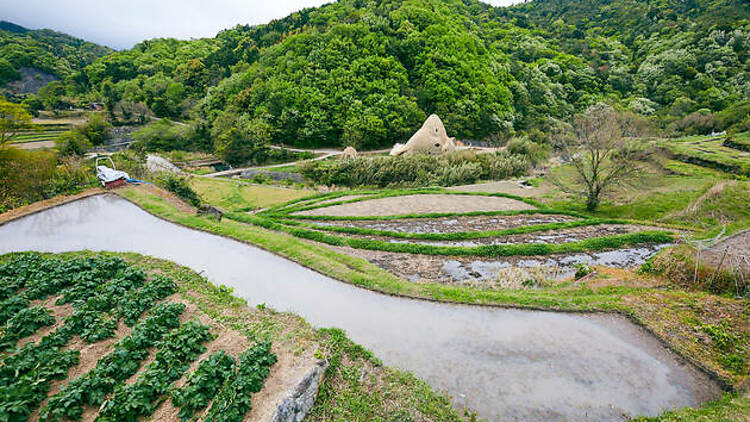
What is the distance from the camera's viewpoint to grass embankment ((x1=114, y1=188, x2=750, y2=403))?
26.2 feet

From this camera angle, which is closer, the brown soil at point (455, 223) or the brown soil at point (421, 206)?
the brown soil at point (455, 223)

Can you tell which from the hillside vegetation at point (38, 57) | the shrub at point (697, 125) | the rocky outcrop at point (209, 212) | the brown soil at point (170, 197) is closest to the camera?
the rocky outcrop at point (209, 212)

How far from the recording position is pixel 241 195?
25969mm

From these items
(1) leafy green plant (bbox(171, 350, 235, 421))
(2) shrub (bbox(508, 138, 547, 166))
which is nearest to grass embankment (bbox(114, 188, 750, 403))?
(1) leafy green plant (bbox(171, 350, 235, 421))

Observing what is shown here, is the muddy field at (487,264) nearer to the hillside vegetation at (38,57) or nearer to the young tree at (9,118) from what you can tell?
the young tree at (9,118)

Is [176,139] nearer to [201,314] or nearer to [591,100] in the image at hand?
[201,314]

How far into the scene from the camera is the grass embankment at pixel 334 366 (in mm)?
6211

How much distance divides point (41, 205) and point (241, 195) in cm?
1161

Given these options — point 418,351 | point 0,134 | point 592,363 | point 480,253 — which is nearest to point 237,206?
point 0,134

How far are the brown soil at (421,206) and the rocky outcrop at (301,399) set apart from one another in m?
14.2

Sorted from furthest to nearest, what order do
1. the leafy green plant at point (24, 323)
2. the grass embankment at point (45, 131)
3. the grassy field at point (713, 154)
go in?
the grass embankment at point (45, 131), the grassy field at point (713, 154), the leafy green plant at point (24, 323)

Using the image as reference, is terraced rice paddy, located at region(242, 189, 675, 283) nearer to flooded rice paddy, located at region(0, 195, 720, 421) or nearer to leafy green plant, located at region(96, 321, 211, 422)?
flooded rice paddy, located at region(0, 195, 720, 421)

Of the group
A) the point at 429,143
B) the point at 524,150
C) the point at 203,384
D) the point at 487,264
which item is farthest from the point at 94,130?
the point at 524,150

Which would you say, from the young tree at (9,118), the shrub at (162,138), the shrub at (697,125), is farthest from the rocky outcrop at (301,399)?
the shrub at (162,138)
